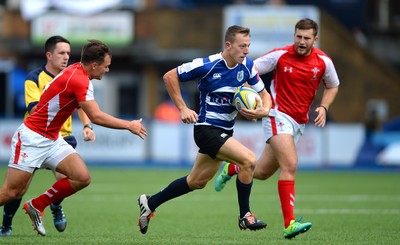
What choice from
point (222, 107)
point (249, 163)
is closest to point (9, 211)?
point (222, 107)

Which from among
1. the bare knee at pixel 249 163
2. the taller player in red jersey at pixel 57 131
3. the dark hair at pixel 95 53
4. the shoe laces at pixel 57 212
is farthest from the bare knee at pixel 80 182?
the bare knee at pixel 249 163

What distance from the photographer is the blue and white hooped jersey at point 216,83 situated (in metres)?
10.8

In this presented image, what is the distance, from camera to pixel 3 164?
84.7 ft

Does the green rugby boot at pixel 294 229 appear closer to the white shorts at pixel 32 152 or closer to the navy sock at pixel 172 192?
the navy sock at pixel 172 192

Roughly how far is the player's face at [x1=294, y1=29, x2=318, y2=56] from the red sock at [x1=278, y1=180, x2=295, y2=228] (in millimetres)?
1591

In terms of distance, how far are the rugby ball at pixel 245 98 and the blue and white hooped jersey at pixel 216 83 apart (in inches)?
5.7

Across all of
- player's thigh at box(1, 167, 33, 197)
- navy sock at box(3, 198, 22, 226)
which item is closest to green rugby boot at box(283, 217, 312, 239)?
player's thigh at box(1, 167, 33, 197)

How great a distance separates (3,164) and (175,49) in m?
8.45

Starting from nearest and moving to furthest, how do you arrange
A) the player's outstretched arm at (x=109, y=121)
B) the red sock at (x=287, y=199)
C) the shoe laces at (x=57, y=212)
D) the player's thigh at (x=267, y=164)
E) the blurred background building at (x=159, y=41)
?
the player's outstretched arm at (x=109, y=121) < the red sock at (x=287, y=199) < the shoe laces at (x=57, y=212) < the player's thigh at (x=267, y=164) < the blurred background building at (x=159, y=41)

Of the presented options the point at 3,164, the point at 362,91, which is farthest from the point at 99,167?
the point at 362,91

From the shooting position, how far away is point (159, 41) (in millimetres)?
32375

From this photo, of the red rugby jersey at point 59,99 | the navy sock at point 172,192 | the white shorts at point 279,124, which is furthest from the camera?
the white shorts at point 279,124

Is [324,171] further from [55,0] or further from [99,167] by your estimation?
[55,0]

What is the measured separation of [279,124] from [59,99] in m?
2.72
